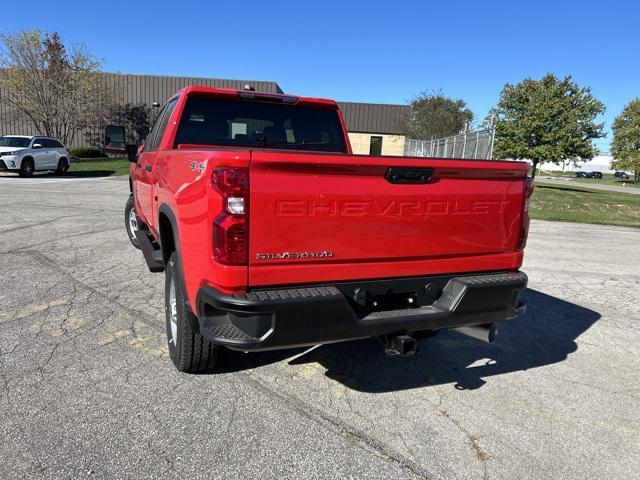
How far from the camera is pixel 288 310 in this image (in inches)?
98.0

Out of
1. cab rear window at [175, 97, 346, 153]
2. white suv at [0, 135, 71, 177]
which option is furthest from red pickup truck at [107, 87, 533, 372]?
white suv at [0, 135, 71, 177]

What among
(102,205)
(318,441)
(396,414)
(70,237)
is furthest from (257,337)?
(102,205)

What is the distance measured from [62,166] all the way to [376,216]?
2378cm

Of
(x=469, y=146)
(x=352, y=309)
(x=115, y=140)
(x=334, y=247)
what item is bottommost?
(x=352, y=309)

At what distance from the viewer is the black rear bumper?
8.19ft

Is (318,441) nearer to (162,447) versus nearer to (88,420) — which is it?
(162,447)

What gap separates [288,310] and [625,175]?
102 m

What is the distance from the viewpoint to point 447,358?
12.8 feet

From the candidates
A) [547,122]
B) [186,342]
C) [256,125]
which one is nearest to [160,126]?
[256,125]

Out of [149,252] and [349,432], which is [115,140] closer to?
[149,252]

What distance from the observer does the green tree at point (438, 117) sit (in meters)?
34.7

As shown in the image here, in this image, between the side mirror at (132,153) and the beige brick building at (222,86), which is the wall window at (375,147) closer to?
the beige brick building at (222,86)

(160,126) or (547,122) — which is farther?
(547,122)

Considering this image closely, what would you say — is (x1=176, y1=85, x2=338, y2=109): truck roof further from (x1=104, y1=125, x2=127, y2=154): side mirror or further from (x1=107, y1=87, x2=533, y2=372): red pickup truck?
(x1=104, y1=125, x2=127, y2=154): side mirror
